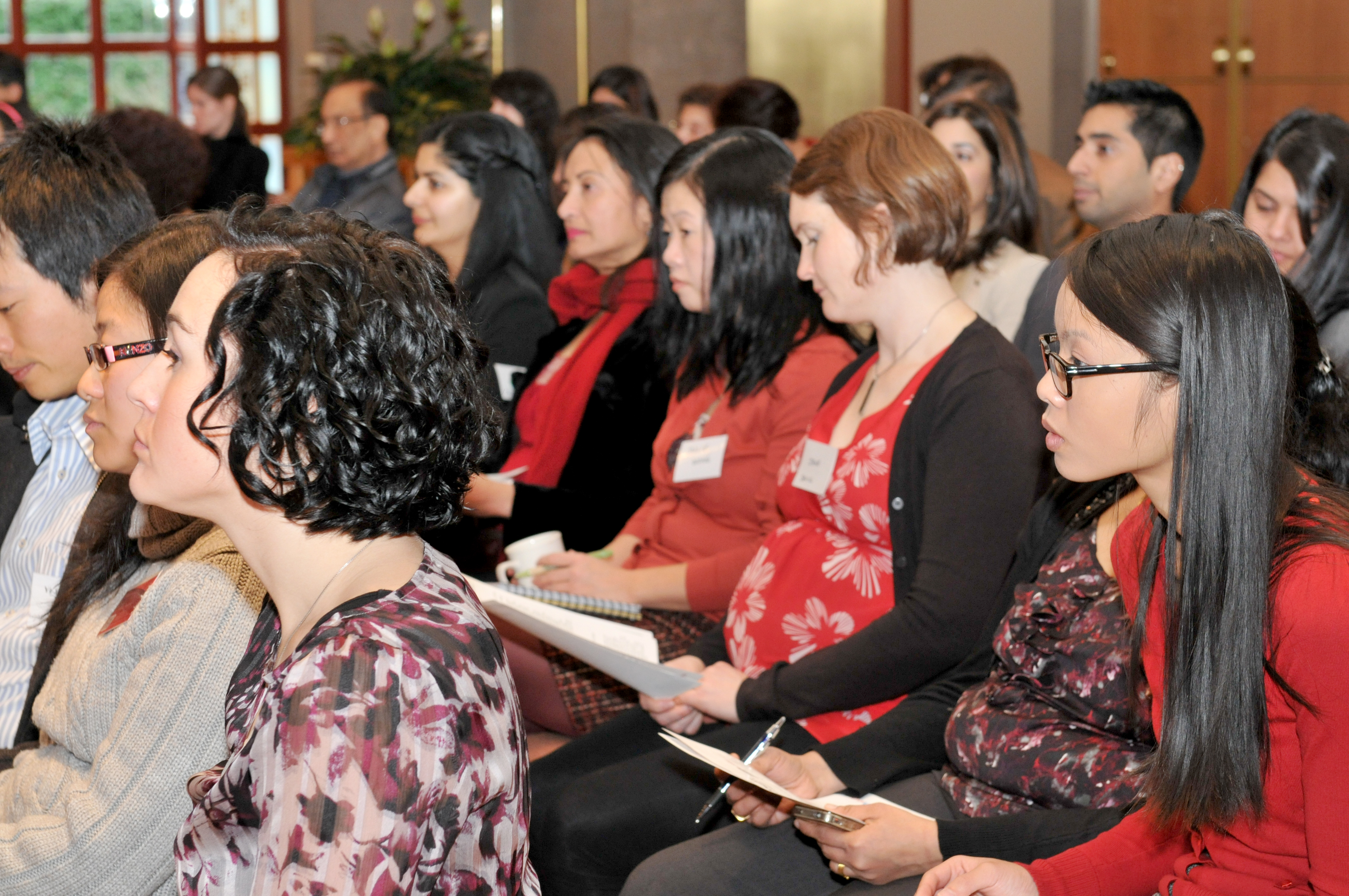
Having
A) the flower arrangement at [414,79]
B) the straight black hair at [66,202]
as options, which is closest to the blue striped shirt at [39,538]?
the straight black hair at [66,202]

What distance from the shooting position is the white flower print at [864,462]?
1.83m

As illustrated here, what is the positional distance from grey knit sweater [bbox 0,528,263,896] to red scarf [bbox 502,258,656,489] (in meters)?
1.44

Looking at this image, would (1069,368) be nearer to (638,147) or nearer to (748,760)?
(748,760)

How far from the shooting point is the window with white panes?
28.1 ft

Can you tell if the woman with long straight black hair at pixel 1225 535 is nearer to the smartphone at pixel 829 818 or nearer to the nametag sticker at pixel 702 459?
the smartphone at pixel 829 818

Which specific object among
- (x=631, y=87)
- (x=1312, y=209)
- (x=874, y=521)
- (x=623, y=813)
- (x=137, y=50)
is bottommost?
(x=623, y=813)

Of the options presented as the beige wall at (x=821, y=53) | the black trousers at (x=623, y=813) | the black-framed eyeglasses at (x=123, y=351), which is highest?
the beige wall at (x=821, y=53)

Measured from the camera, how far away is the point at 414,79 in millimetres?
7188

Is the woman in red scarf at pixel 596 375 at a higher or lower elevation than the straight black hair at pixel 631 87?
lower

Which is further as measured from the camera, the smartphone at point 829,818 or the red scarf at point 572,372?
the red scarf at point 572,372

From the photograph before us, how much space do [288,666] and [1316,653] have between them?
36.0 inches

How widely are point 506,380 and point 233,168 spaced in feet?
12.1

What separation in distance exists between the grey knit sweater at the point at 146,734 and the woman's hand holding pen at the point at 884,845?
2.51ft

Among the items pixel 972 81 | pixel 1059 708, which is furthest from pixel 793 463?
pixel 972 81
